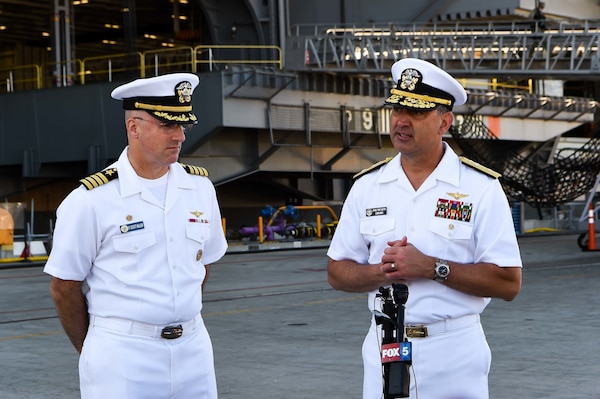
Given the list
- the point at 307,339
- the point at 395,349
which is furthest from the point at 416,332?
the point at 307,339

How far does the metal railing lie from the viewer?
33.4 m

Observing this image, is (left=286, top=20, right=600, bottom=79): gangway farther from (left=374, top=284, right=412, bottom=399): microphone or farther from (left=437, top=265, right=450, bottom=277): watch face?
(left=374, top=284, right=412, bottom=399): microphone

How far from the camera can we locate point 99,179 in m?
4.27

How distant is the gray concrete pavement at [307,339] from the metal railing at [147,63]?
596 inches

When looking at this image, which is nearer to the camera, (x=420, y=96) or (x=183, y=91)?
(x=420, y=96)

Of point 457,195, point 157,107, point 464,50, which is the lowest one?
point 457,195

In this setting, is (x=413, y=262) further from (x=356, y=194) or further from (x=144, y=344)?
(x=144, y=344)

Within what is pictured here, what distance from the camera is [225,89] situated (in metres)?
32.3

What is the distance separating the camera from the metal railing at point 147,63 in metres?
33.4

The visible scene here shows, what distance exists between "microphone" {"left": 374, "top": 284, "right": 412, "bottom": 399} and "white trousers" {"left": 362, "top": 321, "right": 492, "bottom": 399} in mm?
338

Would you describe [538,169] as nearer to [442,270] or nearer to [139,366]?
[442,270]

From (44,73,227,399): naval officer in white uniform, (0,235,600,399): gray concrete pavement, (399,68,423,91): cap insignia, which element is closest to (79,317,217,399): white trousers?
(44,73,227,399): naval officer in white uniform

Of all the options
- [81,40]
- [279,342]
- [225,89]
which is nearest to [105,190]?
[279,342]

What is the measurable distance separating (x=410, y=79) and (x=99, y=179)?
135 cm
